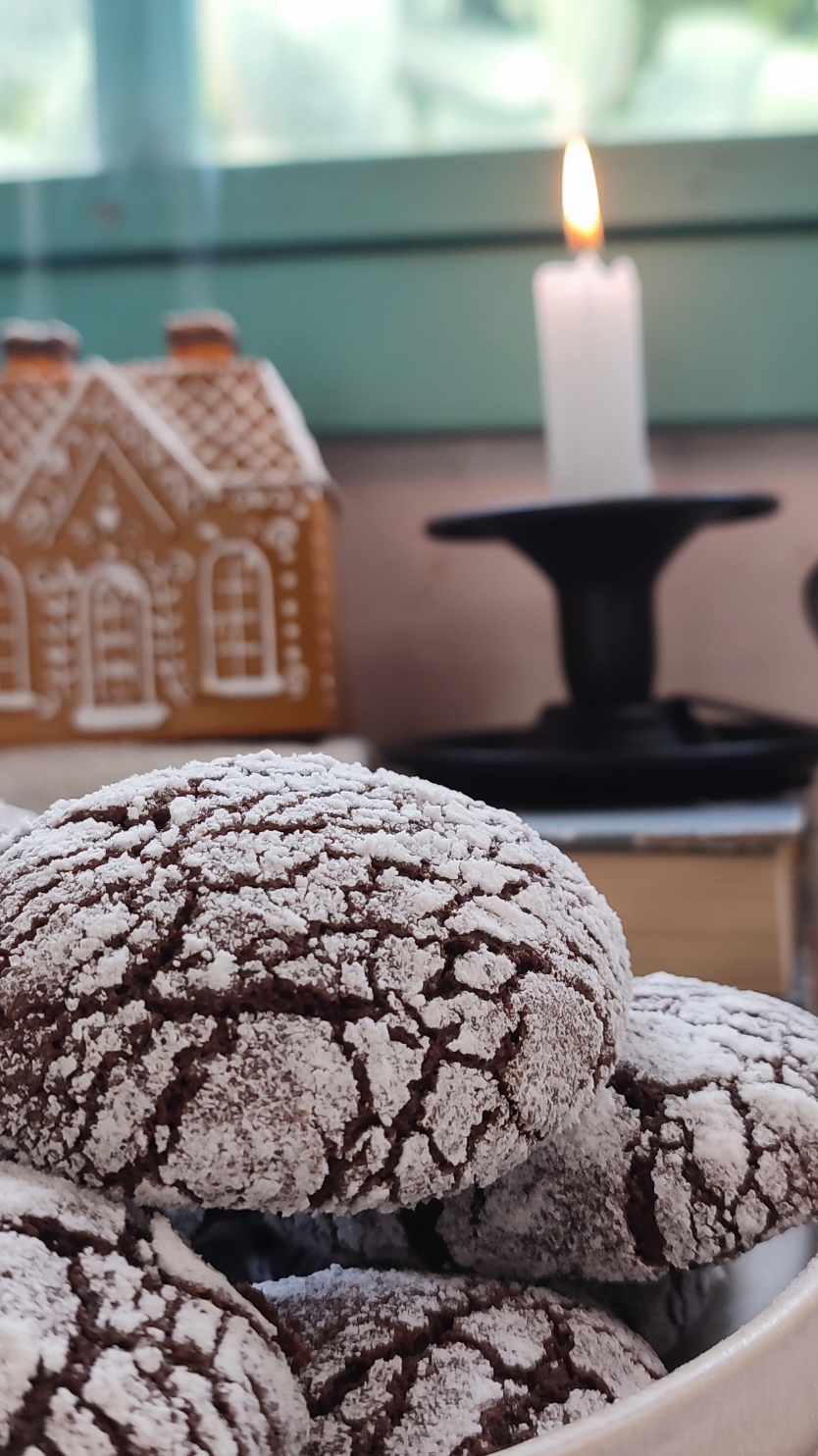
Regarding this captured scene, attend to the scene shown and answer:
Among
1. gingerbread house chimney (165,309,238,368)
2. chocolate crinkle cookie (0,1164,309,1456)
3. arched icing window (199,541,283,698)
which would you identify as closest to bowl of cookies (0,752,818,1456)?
chocolate crinkle cookie (0,1164,309,1456)

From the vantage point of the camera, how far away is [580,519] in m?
0.79

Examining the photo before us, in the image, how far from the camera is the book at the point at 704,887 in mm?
659

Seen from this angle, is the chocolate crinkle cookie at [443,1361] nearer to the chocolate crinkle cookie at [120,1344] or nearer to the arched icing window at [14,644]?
the chocolate crinkle cookie at [120,1344]

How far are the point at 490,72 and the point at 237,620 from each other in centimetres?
60

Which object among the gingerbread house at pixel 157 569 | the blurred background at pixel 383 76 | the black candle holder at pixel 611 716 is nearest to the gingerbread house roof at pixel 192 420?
the gingerbread house at pixel 157 569

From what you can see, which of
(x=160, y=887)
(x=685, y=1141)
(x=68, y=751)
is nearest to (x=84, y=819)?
(x=160, y=887)

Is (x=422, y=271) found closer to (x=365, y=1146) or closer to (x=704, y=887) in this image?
(x=704, y=887)

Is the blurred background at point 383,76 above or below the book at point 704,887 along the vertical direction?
above

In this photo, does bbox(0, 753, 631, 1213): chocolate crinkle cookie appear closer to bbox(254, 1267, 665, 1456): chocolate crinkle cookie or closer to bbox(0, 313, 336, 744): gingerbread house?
bbox(254, 1267, 665, 1456): chocolate crinkle cookie

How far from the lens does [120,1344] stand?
243 millimetres

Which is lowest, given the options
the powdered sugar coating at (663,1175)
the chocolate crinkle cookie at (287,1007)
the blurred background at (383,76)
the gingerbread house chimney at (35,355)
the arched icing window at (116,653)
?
the powdered sugar coating at (663,1175)

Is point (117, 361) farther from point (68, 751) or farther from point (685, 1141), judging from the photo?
point (685, 1141)

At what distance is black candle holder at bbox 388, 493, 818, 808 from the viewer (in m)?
0.76


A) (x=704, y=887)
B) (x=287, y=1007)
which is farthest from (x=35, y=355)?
(x=287, y=1007)
